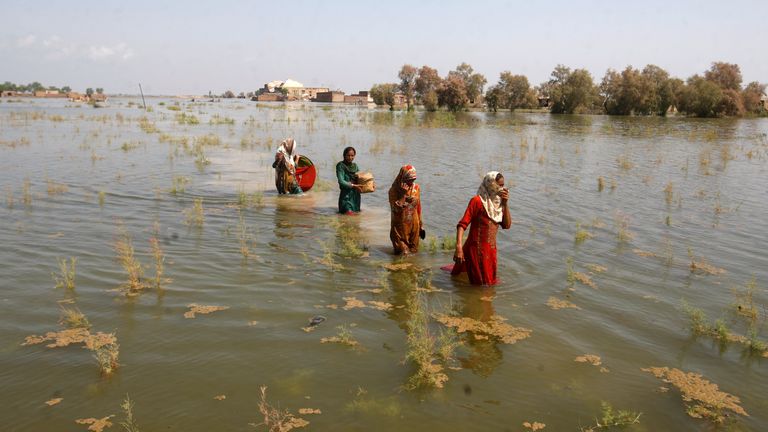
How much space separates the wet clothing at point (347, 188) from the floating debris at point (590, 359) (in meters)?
5.25

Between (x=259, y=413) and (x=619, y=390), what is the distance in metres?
2.77

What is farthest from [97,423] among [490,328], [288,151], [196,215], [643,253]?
[288,151]

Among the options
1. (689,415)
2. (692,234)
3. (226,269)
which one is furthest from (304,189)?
(689,415)

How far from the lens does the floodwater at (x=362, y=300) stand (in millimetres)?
3924

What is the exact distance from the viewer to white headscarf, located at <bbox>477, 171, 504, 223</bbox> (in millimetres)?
5781

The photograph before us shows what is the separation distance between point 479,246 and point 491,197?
0.59m

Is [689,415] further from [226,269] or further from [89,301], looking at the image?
[89,301]

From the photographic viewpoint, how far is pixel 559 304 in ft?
19.5

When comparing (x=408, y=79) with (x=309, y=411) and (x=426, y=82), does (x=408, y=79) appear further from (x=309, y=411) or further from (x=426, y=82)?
(x=309, y=411)

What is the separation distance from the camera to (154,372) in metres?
4.25

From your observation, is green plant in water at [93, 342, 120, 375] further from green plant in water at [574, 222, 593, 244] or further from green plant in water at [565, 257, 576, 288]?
green plant in water at [574, 222, 593, 244]

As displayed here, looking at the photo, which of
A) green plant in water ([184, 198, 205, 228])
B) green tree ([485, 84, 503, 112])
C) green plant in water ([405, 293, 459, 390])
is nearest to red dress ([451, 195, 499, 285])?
green plant in water ([405, 293, 459, 390])

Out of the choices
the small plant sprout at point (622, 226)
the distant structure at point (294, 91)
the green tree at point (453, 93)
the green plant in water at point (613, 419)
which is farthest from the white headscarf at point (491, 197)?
the distant structure at point (294, 91)

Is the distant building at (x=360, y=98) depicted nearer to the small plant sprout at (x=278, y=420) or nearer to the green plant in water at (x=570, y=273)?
the green plant in water at (x=570, y=273)
